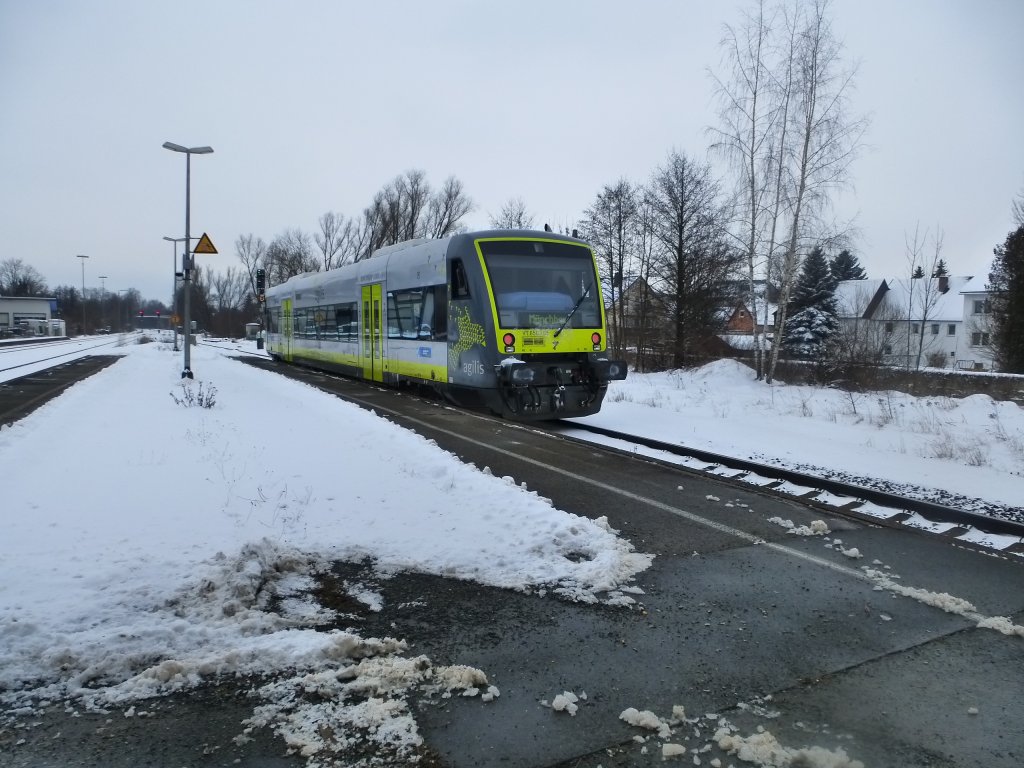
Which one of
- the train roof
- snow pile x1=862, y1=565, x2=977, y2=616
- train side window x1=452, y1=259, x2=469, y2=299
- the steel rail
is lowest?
snow pile x1=862, y1=565, x2=977, y2=616

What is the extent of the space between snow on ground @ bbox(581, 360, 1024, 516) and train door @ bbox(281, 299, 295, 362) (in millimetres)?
15701

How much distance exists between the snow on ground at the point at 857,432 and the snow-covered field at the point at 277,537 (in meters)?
0.07

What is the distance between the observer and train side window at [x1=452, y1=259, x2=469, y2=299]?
12.9 m

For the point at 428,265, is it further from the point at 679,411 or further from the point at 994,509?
the point at 994,509

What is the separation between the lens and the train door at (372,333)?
709 inches

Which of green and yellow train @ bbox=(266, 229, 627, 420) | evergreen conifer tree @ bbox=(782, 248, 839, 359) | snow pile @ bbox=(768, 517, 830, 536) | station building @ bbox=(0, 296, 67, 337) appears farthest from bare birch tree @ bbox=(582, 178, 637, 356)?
station building @ bbox=(0, 296, 67, 337)

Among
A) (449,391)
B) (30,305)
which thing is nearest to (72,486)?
(449,391)

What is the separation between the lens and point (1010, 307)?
3522 centimetres

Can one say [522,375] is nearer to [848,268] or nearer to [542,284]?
[542,284]

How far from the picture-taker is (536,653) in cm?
381

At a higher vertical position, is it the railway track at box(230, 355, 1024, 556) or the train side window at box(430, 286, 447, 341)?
the train side window at box(430, 286, 447, 341)

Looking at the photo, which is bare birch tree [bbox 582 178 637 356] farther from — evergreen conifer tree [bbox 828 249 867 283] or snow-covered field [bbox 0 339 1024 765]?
evergreen conifer tree [bbox 828 249 867 283]

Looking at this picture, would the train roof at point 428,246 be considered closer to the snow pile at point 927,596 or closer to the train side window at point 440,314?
the train side window at point 440,314

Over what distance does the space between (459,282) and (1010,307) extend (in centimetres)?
3478
